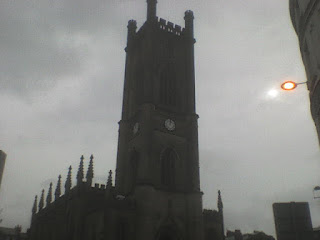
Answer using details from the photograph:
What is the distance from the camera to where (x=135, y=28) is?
5806cm

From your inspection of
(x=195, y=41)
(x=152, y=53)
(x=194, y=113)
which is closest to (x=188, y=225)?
(x=194, y=113)

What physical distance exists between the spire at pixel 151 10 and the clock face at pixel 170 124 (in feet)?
49.9

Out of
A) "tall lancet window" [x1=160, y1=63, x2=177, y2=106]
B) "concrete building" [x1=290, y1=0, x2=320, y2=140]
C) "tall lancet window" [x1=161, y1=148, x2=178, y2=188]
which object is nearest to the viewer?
"concrete building" [x1=290, y1=0, x2=320, y2=140]

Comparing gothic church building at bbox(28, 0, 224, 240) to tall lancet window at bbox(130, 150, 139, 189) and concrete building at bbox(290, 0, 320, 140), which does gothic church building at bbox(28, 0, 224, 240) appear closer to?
tall lancet window at bbox(130, 150, 139, 189)

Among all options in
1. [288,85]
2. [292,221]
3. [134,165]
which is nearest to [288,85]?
[288,85]

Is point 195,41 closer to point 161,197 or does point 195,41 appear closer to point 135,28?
point 135,28

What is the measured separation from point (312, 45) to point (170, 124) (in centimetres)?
2978

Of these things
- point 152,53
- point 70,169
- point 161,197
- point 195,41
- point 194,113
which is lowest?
point 161,197

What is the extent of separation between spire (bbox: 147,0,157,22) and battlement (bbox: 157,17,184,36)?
1113 mm

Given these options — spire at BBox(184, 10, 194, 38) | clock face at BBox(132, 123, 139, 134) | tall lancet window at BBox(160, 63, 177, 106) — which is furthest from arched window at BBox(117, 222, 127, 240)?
spire at BBox(184, 10, 194, 38)

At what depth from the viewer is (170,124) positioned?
4619cm

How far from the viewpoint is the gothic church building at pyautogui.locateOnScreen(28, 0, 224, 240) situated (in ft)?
128

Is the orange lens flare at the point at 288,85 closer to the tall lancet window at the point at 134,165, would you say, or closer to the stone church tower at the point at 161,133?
the stone church tower at the point at 161,133

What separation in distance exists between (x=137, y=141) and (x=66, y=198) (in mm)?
10441
